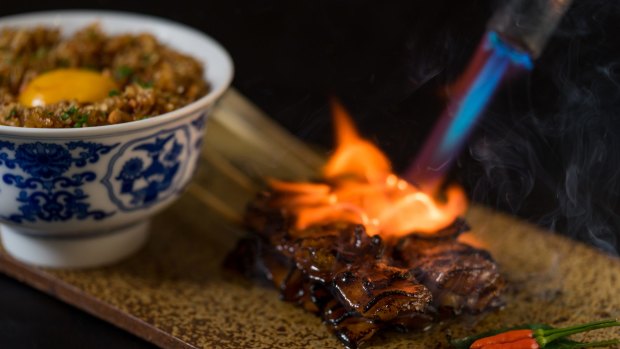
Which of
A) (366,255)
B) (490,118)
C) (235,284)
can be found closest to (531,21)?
(490,118)

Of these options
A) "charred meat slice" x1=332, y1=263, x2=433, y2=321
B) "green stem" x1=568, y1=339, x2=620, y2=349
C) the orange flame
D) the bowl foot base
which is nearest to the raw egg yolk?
the bowl foot base

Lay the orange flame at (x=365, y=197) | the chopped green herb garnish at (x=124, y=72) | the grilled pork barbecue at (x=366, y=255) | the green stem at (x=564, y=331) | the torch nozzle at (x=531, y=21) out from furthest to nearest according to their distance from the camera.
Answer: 1. the chopped green herb garnish at (x=124, y=72)
2. the orange flame at (x=365, y=197)
3. the torch nozzle at (x=531, y=21)
4. the grilled pork barbecue at (x=366, y=255)
5. the green stem at (x=564, y=331)

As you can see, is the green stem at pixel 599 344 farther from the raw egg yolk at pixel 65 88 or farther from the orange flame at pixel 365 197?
the raw egg yolk at pixel 65 88

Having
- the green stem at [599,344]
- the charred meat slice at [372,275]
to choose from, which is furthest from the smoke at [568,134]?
the green stem at [599,344]

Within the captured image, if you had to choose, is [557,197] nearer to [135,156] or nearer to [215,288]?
[215,288]

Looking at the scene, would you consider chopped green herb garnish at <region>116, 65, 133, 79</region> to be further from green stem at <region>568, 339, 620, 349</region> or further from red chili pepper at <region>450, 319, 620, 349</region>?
green stem at <region>568, 339, 620, 349</region>

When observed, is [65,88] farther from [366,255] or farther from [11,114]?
[366,255]
